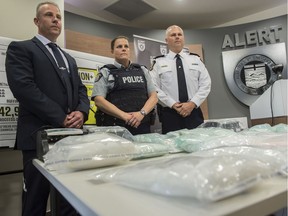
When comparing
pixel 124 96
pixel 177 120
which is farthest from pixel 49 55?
pixel 177 120

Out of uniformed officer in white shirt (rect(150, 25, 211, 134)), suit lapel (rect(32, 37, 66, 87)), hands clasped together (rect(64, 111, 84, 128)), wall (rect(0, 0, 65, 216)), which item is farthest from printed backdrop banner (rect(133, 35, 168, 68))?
hands clasped together (rect(64, 111, 84, 128))

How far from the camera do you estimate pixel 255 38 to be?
4.11 meters

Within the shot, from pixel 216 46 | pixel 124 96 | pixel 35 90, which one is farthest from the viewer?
pixel 216 46

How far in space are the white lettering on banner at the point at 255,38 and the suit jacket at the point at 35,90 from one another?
3.36m

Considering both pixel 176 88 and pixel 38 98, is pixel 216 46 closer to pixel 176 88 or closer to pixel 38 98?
pixel 176 88

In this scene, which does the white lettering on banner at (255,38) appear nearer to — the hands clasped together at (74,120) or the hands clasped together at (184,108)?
the hands clasped together at (184,108)

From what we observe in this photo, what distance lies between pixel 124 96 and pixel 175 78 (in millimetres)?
Result: 609

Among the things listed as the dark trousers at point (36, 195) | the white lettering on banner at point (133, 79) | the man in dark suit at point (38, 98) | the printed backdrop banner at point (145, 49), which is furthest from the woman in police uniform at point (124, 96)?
the printed backdrop banner at point (145, 49)

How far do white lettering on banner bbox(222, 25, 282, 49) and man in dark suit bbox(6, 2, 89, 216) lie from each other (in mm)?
3312

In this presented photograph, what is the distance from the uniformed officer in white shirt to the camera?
209 cm

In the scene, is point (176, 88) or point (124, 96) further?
point (176, 88)

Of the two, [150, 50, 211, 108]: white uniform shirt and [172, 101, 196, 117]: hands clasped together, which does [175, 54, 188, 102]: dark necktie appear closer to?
[150, 50, 211, 108]: white uniform shirt

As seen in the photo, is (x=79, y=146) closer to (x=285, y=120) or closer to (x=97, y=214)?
(x=97, y=214)

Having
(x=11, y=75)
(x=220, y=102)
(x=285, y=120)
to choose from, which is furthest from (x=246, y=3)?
(x=11, y=75)
